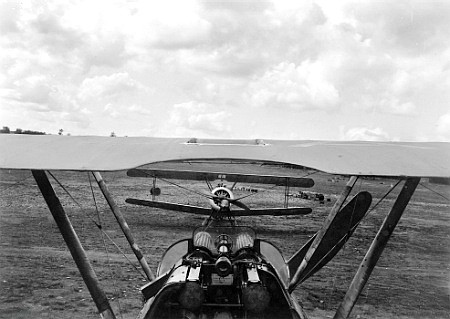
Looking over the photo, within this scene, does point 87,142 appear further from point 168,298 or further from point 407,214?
point 407,214

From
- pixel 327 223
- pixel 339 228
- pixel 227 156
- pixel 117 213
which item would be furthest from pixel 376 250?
pixel 117 213

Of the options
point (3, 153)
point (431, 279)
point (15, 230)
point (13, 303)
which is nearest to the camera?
point (3, 153)

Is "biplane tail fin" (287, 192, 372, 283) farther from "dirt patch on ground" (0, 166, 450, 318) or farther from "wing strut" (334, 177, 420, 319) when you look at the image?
"wing strut" (334, 177, 420, 319)

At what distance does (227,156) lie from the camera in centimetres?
344

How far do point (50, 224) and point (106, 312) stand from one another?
10542 millimetres

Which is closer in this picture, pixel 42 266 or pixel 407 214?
pixel 42 266

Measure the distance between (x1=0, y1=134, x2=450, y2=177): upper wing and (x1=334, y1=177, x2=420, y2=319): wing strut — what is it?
424 millimetres

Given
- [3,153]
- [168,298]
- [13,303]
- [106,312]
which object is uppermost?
[3,153]

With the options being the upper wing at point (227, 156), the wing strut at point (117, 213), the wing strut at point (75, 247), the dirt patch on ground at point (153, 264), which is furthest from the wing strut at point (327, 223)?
the wing strut at point (75, 247)

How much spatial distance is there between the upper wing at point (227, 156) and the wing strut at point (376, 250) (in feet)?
1.39

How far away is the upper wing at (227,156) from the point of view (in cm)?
Answer: 343

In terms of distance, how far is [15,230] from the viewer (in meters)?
12.8

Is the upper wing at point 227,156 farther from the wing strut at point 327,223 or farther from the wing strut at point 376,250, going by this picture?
the wing strut at point 327,223

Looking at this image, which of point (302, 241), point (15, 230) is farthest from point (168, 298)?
point (15, 230)
